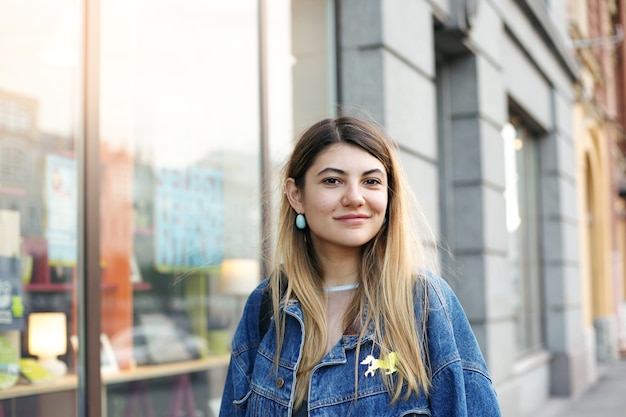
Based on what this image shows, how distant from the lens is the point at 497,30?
8.45 meters

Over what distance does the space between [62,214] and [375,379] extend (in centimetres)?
270

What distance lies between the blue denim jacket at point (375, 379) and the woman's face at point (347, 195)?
0.25 m

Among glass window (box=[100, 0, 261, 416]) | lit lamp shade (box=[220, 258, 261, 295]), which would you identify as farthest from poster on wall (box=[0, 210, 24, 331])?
lit lamp shade (box=[220, 258, 261, 295])

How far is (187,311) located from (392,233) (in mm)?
3582

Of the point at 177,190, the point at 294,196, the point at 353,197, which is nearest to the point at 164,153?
the point at 177,190

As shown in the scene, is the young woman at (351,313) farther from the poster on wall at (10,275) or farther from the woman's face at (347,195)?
the poster on wall at (10,275)

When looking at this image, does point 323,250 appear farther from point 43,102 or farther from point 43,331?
point 43,102

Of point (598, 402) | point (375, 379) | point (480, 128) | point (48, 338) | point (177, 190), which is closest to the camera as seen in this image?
point (375, 379)

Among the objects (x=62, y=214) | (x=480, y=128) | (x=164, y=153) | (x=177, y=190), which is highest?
(x=480, y=128)

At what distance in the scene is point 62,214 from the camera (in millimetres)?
4484

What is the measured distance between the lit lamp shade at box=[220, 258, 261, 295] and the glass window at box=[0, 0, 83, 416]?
1488 millimetres

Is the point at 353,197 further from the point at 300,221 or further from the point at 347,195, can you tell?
the point at 300,221

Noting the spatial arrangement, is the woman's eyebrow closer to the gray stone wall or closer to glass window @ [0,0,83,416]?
the gray stone wall

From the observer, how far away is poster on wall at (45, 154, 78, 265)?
4.45 m
